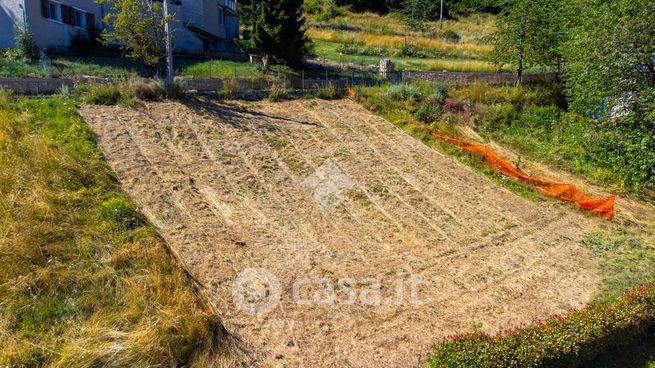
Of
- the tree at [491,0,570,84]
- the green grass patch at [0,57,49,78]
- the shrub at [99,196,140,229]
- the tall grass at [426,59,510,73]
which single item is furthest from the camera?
the tall grass at [426,59,510,73]

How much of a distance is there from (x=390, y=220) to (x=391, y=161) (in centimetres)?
352

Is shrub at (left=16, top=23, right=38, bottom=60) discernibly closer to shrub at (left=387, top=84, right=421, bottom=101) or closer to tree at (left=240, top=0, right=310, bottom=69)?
tree at (left=240, top=0, right=310, bottom=69)

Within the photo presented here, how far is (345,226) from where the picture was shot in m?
11.5

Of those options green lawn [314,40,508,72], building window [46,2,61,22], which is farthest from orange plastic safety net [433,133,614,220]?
building window [46,2,61,22]

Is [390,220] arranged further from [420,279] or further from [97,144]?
[97,144]

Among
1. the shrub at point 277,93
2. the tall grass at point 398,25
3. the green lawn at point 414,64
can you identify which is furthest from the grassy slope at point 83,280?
the tall grass at point 398,25

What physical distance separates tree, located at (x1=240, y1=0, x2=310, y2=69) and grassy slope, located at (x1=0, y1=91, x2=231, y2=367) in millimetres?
12292

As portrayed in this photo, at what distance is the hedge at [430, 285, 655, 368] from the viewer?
685cm

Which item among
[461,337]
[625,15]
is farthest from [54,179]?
[625,15]

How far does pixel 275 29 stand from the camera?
69.4ft

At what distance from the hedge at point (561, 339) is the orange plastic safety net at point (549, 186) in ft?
16.0

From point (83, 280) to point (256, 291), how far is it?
8.95 ft

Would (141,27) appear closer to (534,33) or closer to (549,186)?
(549,186)

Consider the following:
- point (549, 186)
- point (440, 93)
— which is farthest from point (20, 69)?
point (549, 186)
